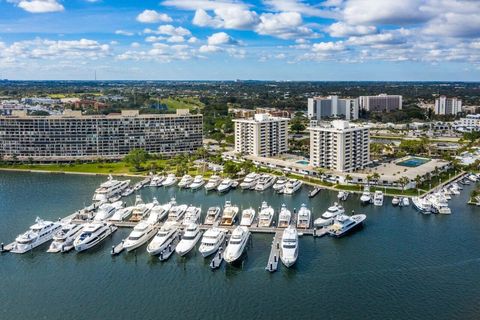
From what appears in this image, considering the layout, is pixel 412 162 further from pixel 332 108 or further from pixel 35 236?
pixel 332 108

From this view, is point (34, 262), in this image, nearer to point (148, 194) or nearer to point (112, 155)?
point (148, 194)

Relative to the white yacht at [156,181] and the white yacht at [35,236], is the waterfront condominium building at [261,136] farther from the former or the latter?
the white yacht at [35,236]

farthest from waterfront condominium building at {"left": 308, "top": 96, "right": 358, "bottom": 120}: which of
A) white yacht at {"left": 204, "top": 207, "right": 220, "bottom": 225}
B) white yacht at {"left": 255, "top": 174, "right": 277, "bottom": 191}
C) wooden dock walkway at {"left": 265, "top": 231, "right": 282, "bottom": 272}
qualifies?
wooden dock walkway at {"left": 265, "top": 231, "right": 282, "bottom": 272}

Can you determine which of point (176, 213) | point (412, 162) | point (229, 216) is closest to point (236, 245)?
point (229, 216)

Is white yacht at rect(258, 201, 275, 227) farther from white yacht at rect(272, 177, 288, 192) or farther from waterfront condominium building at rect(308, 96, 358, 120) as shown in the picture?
waterfront condominium building at rect(308, 96, 358, 120)

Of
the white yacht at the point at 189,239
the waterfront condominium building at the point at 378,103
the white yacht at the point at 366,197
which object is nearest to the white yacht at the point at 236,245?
the white yacht at the point at 189,239

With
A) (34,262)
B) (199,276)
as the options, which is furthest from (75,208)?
(199,276)

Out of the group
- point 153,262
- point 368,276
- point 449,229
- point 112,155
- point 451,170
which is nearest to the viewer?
point 368,276
